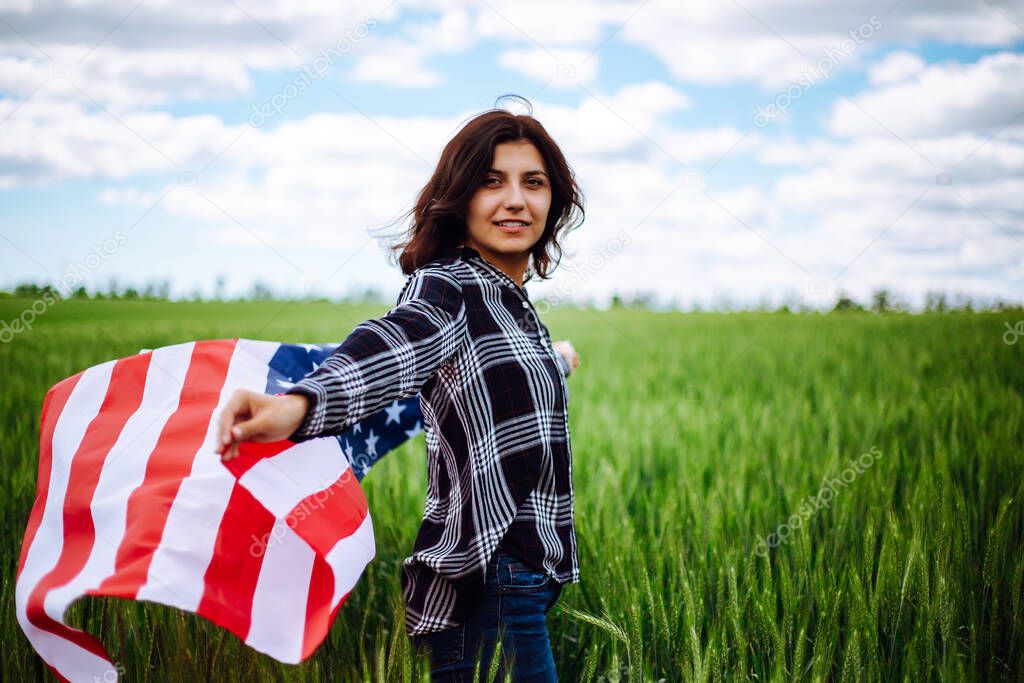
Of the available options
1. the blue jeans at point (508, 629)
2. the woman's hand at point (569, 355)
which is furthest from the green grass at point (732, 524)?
the woman's hand at point (569, 355)

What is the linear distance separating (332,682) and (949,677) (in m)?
1.41

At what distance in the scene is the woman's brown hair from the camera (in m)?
1.61

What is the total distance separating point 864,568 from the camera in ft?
7.04

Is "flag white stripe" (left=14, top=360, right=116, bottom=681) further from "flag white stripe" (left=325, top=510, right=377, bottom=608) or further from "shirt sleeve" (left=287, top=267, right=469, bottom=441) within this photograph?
"shirt sleeve" (left=287, top=267, right=469, bottom=441)

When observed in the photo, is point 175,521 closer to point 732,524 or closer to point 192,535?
point 192,535

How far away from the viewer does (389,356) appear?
1.27 meters

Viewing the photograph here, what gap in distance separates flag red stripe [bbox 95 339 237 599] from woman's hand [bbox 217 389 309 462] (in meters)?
0.43

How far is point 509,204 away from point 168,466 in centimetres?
87

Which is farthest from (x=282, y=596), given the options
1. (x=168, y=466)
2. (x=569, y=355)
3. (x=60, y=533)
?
(x=569, y=355)

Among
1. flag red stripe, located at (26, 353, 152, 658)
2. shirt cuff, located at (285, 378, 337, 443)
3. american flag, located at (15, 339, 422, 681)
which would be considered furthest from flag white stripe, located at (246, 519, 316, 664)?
shirt cuff, located at (285, 378, 337, 443)

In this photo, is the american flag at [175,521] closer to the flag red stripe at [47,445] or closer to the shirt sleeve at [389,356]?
the flag red stripe at [47,445]

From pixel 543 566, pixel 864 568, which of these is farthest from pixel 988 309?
pixel 543 566

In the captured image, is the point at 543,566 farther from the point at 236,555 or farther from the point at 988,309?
the point at 988,309

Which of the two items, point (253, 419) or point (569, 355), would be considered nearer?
point (253, 419)
